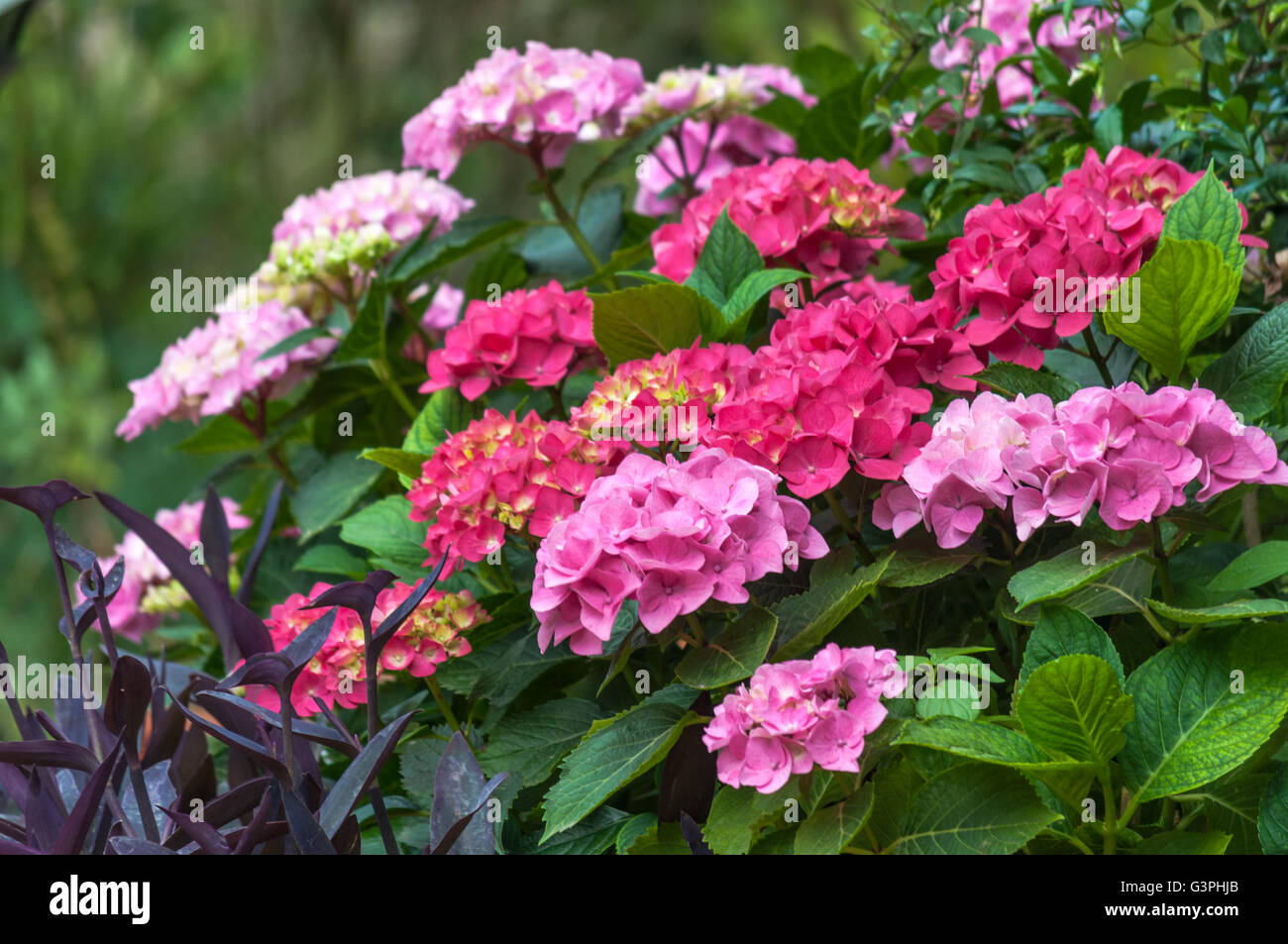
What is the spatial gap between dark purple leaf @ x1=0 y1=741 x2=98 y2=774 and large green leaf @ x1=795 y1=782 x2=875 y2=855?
0.34 m

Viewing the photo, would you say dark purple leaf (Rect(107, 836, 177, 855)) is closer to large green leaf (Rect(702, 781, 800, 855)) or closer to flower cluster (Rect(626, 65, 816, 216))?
large green leaf (Rect(702, 781, 800, 855))

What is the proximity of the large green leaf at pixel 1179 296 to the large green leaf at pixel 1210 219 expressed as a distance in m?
0.05

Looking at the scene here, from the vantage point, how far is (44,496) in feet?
2.04

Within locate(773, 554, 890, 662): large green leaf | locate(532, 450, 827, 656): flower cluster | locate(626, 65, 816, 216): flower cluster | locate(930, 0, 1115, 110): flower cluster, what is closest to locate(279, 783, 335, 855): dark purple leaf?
locate(532, 450, 827, 656): flower cluster

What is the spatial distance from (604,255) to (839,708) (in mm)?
766

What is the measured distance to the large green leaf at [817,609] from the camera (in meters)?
0.63

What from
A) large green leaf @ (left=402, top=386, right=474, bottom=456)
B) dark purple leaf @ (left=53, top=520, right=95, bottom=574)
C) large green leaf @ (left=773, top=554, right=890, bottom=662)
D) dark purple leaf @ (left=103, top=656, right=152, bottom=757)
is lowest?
dark purple leaf @ (left=103, top=656, right=152, bottom=757)

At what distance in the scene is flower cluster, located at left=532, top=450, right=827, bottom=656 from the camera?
1.98 ft

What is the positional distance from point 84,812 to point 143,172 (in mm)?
3261

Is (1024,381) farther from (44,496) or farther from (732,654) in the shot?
(44,496)

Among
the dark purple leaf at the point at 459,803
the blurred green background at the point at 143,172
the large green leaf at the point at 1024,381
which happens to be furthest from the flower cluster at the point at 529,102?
the blurred green background at the point at 143,172

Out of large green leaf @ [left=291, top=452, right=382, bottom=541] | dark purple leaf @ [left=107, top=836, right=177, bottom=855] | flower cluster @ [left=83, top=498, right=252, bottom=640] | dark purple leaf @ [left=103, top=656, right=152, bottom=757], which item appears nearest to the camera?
dark purple leaf @ [left=107, top=836, right=177, bottom=855]
